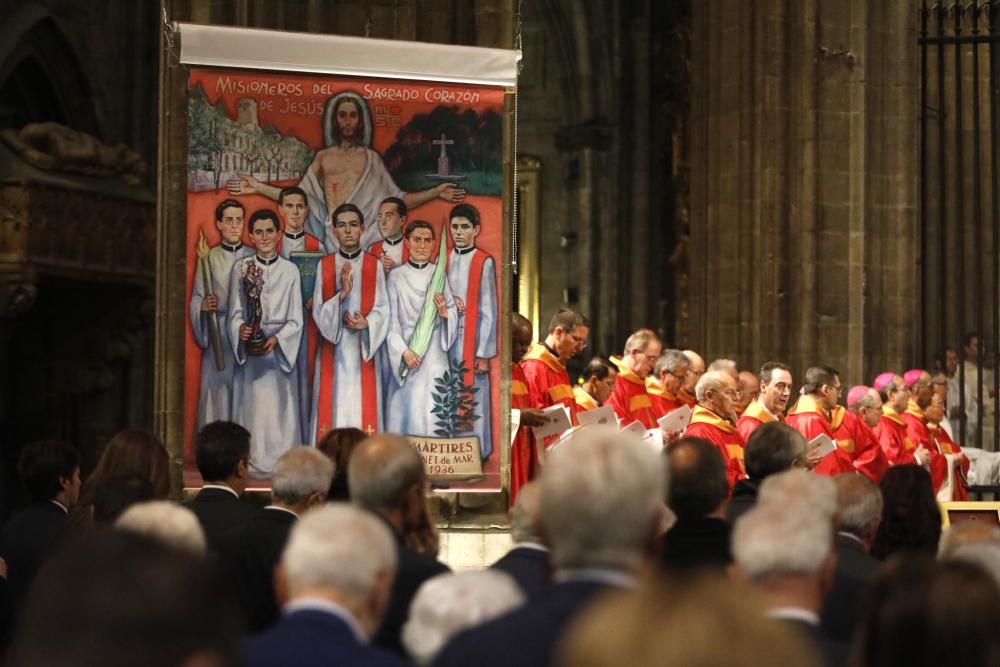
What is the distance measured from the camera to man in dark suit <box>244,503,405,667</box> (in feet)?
10.6

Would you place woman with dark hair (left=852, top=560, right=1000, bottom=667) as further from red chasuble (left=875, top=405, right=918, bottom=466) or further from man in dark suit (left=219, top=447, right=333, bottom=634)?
red chasuble (left=875, top=405, right=918, bottom=466)

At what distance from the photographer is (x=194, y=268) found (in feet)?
27.1

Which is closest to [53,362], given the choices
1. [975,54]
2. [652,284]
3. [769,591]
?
[652,284]

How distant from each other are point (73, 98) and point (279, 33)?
1058 centimetres

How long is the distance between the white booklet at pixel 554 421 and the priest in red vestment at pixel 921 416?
14.0 feet

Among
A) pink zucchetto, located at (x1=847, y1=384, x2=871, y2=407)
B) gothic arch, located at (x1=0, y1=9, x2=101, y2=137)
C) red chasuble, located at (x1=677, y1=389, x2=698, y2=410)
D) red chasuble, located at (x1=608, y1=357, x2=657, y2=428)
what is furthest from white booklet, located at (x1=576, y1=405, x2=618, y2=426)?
gothic arch, located at (x1=0, y1=9, x2=101, y2=137)

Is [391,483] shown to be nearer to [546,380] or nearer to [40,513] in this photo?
[40,513]

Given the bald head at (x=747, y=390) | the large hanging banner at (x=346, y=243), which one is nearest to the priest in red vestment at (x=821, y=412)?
the bald head at (x=747, y=390)

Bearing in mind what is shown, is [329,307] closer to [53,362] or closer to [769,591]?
[769,591]

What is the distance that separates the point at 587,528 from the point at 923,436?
1064 centimetres

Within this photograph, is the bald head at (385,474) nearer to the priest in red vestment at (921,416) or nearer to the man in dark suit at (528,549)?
the man in dark suit at (528,549)

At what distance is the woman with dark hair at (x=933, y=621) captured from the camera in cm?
295

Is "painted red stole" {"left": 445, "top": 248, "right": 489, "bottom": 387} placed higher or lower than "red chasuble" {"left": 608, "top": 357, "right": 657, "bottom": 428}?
higher

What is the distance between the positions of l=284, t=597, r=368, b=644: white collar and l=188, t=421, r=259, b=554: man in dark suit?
259 centimetres
